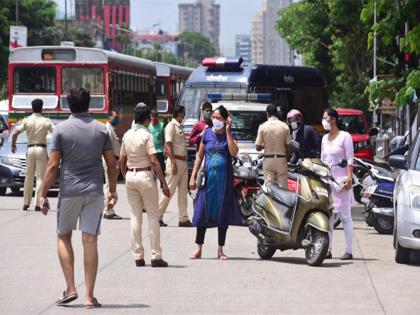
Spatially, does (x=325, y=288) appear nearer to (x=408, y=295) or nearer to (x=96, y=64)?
(x=408, y=295)

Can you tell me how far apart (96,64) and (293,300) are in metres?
21.2

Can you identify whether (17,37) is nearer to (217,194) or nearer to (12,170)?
(12,170)

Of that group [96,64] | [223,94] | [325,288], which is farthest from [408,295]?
[96,64]

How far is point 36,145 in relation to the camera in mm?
22250

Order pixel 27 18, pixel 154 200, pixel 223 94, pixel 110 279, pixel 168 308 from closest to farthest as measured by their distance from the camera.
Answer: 1. pixel 168 308
2. pixel 110 279
3. pixel 154 200
4. pixel 223 94
5. pixel 27 18

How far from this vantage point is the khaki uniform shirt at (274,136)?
1800 centimetres

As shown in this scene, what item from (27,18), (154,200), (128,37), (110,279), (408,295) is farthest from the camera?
(128,37)

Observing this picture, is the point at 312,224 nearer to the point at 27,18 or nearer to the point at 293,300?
the point at 293,300

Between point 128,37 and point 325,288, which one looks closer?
point 325,288

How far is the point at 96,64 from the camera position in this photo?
106 feet

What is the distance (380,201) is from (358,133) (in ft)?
48.4

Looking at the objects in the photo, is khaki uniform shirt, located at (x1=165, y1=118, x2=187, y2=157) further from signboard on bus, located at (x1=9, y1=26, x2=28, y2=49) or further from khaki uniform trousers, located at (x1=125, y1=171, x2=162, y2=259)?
signboard on bus, located at (x1=9, y1=26, x2=28, y2=49)

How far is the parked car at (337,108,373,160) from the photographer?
31375 mm

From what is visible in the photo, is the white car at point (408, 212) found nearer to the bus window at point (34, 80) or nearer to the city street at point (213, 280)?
the city street at point (213, 280)
